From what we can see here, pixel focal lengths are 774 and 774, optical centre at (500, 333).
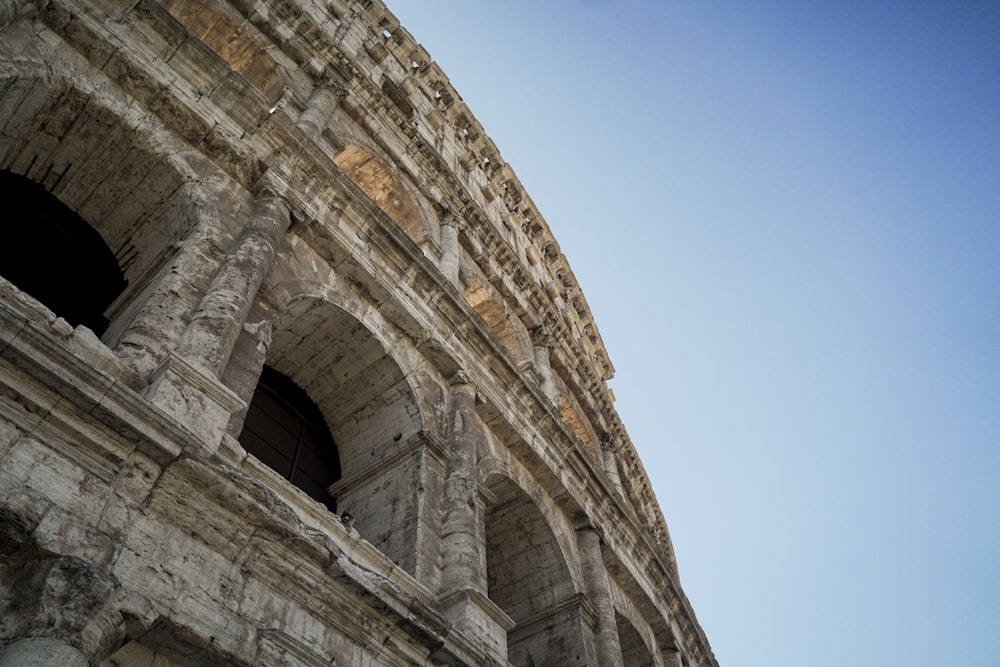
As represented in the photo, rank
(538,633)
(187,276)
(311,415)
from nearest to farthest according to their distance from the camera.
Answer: (187,276) → (311,415) → (538,633)

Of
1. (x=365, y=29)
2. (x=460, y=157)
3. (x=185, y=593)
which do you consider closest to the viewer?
(x=185, y=593)

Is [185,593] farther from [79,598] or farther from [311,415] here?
[311,415]

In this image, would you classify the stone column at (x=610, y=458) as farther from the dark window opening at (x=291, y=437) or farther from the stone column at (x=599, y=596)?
the dark window opening at (x=291, y=437)

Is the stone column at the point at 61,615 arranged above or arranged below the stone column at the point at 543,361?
below

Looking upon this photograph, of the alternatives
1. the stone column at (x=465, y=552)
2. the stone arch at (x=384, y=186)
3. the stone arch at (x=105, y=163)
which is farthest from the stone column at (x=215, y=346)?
the stone arch at (x=384, y=186)

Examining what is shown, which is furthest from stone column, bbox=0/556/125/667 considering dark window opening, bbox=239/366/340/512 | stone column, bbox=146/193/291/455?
dark window opening, bbox=239/366/340/512

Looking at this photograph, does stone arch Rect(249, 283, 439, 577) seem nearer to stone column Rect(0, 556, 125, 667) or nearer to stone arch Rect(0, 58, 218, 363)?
stone arch Rect(0, 58, 218, 363)

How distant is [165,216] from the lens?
22.2ft

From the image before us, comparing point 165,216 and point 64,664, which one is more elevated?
point 165,216

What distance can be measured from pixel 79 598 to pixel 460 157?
1304 centimetres

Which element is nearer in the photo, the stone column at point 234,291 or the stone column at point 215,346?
the stone column at point 215,346

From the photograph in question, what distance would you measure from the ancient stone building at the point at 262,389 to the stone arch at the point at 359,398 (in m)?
0.03

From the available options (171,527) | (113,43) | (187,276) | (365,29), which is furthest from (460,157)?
(171,527)

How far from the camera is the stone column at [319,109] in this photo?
9430mm
